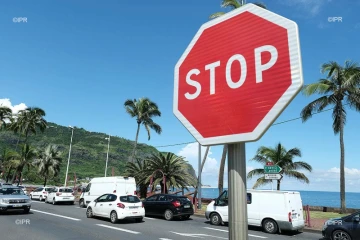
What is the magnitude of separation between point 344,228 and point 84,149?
411ft

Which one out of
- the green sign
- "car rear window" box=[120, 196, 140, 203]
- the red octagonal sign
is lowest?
"car rear window" box=[120, 196, 140, 203]

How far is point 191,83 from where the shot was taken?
1687 mm

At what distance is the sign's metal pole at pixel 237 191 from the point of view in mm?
1412

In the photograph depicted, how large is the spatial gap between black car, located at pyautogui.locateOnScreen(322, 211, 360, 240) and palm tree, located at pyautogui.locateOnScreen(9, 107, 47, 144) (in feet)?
163

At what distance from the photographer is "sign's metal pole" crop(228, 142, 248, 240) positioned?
1412mm

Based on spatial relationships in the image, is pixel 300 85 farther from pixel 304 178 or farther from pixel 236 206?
pixel 304 178

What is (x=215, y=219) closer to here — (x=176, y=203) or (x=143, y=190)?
(x=176, y=203)

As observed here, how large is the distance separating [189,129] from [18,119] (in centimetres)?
5700

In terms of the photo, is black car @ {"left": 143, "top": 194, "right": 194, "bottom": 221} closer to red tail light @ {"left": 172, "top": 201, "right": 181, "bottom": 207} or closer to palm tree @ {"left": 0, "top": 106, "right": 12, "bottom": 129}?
red tail light @ {"left": 172, "top": 201, "right": 181, "bottom": 207}

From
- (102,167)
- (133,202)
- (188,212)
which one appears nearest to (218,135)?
(133,202)

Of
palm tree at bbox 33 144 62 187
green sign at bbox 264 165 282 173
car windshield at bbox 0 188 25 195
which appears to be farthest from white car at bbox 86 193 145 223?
palm tree at bbox 33 144 62 187

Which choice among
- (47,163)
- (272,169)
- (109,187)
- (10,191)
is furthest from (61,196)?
(47,163)

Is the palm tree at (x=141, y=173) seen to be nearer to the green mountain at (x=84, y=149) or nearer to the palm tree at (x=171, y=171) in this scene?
the palm tree at (x=171, y=171)

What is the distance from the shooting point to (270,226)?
13742 millimetres
